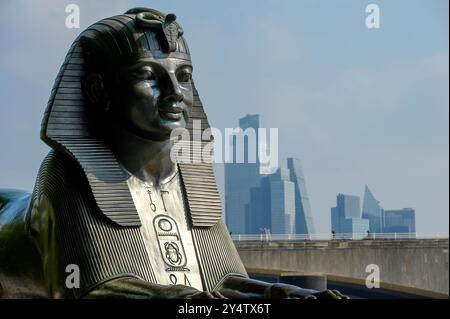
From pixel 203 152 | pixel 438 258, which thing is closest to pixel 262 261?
pixel 438 258

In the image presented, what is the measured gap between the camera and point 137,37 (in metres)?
11.6

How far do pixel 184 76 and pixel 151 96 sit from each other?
0.50 meters

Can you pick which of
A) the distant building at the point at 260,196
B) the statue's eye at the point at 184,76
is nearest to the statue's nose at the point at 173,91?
the statue's eye at the point at 184,76

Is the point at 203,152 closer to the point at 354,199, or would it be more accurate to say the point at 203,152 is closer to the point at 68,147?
the point at 68,147

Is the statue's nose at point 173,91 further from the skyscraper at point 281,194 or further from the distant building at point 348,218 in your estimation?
the distant building at point 348,218

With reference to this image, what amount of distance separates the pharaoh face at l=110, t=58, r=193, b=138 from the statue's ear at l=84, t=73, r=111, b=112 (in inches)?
8.5

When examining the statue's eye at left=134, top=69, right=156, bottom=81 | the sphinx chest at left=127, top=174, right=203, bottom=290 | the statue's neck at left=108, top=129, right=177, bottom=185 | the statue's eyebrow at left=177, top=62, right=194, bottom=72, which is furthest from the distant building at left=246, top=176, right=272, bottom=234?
the statue's eye at left=134, top=69, right=156, bottom=81

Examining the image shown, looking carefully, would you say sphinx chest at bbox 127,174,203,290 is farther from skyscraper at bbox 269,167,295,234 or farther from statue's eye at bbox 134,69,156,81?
skyscraper at bbox 269,167,295,234

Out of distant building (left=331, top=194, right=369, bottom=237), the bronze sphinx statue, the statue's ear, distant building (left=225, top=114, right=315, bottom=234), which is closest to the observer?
the bronze sphinx statue

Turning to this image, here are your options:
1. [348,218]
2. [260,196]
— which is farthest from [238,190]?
[348,218]

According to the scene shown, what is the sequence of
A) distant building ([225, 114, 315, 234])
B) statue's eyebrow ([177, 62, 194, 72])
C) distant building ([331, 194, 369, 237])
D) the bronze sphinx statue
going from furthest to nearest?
distant building ([331, 194, 369, 237]) < distant building ([225, 114, 315, 234]) < statue's eyebrow ([177, 62, 194, 72]) < the bronze sphinx statue

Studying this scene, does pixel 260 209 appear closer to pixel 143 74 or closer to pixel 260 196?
pixel 260 196

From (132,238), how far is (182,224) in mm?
700

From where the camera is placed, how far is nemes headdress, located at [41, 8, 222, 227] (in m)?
11.6
